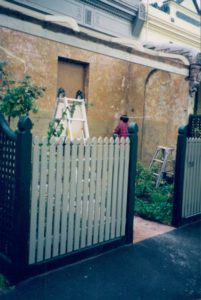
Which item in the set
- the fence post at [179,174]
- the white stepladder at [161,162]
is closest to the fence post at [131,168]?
the fence post at [179,174]

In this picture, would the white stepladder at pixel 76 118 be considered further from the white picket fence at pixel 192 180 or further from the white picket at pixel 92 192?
the white picket at pixel 92 192

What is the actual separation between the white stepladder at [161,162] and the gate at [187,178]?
2431mm

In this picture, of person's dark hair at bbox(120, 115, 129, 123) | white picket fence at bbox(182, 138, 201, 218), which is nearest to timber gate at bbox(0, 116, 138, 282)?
white picket fence at bbox(182, 138, 201, 218)

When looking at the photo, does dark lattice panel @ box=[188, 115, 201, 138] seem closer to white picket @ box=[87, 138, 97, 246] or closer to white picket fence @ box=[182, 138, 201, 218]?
white picket fence @ box=[182, 138, 201, 218]

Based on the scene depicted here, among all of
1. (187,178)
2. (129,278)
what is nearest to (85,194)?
(129,278)

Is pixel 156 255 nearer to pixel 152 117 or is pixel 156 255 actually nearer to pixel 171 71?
pixel 152 117

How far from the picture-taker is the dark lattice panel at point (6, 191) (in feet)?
12.1

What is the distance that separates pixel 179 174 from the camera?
594 centimetres

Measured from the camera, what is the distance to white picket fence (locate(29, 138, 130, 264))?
3.74 metres

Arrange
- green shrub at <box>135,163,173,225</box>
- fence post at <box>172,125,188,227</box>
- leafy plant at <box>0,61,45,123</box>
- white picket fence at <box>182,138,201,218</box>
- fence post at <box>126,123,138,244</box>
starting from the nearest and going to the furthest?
1. fence post at <box>126,123,138,244</box>
2. leafy plant at <box>0,61,45,123</box>
3. fence post at <box>172,125,188,227</box>
4. white picket fence at <box>182,138,201,218</box>
5. green shrub at <box>135,163,173,225</box>

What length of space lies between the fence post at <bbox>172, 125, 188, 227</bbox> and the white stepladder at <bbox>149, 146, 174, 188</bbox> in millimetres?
2782

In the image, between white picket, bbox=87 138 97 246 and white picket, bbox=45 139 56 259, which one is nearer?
white picket, bbox=45 139 56 259

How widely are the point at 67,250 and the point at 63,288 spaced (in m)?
0.60

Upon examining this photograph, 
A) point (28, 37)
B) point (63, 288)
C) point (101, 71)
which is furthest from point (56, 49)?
point (63, 288)
